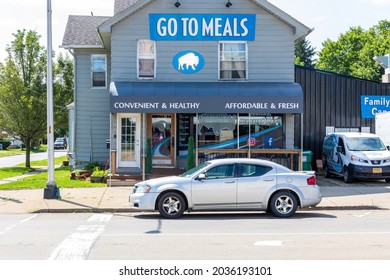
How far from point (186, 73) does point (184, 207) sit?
9565 mm

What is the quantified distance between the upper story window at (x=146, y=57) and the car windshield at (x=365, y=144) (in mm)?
8406

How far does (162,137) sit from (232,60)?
428 centimetres

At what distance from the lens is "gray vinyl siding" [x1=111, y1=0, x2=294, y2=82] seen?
2130 cm

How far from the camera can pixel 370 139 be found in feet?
70.9

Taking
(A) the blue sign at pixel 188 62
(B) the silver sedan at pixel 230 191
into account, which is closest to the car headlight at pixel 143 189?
(B) the silver sedan at pixel 230 191

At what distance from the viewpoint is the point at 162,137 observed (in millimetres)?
22109

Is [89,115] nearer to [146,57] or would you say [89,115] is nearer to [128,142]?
[128,142]

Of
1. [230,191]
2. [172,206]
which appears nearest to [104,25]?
→ [172,206]

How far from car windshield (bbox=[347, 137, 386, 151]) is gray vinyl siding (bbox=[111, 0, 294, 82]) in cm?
353

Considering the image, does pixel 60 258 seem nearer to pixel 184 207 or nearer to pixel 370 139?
pixel 184 207

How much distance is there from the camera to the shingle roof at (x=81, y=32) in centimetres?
2425

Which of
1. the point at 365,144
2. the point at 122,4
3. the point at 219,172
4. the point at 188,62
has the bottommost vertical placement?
the point at 219,172

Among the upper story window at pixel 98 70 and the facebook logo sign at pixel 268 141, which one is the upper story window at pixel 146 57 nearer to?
the upper story window at pixel 98 70
